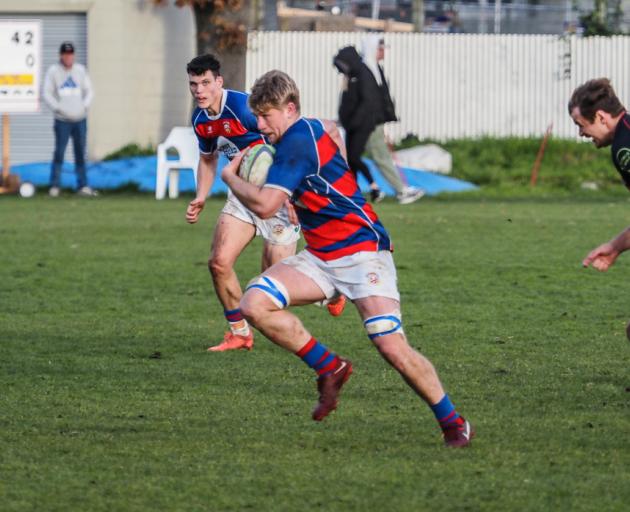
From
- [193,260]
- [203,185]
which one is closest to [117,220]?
[193,260]

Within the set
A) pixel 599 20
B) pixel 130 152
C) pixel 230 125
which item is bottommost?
pixel 130 152

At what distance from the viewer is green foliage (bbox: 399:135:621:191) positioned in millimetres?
26625

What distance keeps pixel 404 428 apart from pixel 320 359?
0.51 meters

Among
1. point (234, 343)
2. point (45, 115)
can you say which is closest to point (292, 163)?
point (234, 343)

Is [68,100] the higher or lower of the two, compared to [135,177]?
higher

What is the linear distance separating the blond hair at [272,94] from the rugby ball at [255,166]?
235mm

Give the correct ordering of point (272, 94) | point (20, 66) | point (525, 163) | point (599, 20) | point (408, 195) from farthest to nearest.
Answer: point (599, 20) < point (525, 163) < point (20, 66) < point (408, 195) < point (272, 94)

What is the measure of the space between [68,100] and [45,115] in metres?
6.83

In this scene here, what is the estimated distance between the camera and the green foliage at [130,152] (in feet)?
96.7

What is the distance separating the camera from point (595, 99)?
6.73 metres

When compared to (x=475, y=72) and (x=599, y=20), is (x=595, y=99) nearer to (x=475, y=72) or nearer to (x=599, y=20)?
(x=475, y=72)

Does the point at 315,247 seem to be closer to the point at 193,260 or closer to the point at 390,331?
the point at 390,331

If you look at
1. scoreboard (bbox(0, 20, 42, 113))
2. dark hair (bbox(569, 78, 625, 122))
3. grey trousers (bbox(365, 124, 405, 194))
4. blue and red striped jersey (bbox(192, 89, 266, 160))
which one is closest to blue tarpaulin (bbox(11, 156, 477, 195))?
scoreboard (bbox(0, 20, 42, 113))

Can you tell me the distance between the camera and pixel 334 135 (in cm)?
746
